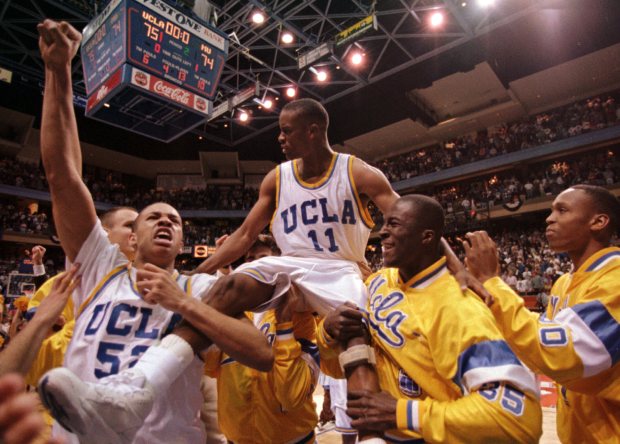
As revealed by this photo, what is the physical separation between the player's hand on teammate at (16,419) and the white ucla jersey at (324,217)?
1955mm

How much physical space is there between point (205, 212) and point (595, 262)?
80.3ft

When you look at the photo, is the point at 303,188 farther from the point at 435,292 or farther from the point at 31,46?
the point at 31,46

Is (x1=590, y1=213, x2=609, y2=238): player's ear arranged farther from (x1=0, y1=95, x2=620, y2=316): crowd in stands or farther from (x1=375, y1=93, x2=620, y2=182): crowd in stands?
(x1=375, y1=93, x2=620, y2=182): crowd in stands

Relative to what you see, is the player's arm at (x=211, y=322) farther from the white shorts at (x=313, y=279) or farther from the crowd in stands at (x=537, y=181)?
the crowd in stands at (x=537, y=181)

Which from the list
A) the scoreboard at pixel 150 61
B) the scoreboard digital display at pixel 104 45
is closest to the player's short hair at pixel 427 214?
the scoreboard at pixel 150 61

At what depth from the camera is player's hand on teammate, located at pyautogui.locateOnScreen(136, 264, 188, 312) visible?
1773mm

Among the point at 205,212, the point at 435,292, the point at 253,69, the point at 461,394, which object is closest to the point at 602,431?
the point at 461,394

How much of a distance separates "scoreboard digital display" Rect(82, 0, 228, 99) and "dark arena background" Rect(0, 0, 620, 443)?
0.10ft

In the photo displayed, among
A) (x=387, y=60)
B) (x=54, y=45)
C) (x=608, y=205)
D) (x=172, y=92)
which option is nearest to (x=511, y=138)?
(x=387, y=60)

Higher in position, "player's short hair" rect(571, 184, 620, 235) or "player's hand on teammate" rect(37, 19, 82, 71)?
"player's hand on teammate" rect(37, 19, 82, 71)

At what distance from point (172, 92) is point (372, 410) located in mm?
7576

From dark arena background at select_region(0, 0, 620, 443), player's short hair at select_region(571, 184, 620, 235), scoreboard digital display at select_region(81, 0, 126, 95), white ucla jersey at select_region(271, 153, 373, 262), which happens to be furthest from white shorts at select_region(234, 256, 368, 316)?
scoreboard digital display at select_region(81, 0, 126, 95)

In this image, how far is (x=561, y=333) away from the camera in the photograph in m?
1.90

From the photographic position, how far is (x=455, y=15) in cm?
Answer: 1227
